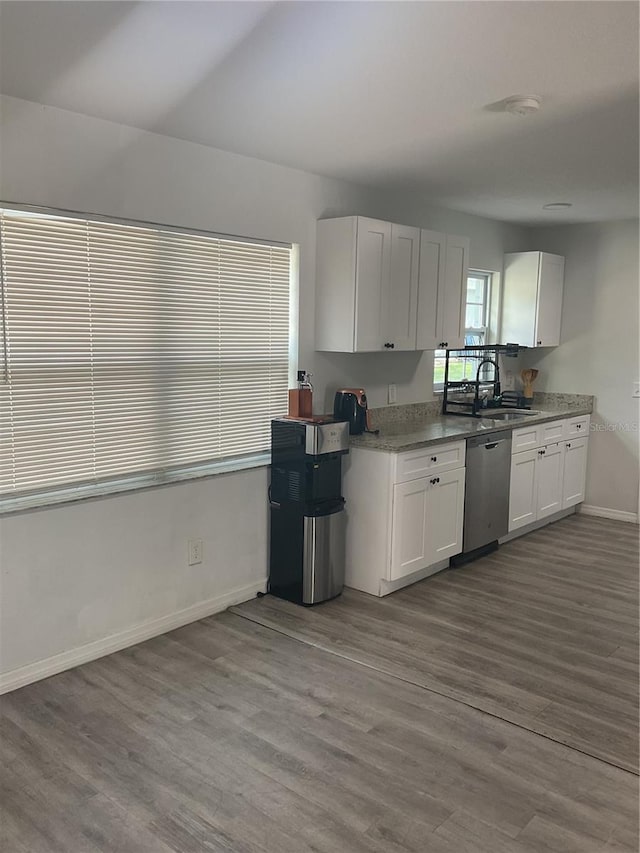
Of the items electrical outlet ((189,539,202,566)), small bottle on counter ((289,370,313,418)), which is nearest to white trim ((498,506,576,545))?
small bottle on counter ((289,370,313,418))

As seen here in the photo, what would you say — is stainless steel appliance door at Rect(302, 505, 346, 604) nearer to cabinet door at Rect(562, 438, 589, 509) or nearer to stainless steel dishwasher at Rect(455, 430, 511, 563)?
stainless steel dishwasher at Rect(455, 430, 511, 563)

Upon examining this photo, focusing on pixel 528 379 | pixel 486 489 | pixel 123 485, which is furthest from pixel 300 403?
pixel 528 379

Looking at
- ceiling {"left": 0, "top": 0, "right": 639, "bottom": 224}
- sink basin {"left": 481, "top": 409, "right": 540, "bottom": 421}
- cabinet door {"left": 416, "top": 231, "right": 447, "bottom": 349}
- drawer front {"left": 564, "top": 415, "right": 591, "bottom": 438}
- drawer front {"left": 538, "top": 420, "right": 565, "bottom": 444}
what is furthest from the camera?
drawer front {"left": 564, "top": 415, "right": 591, "bottom": 438}

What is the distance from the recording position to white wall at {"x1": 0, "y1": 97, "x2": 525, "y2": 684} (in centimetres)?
294

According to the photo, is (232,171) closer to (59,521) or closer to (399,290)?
(399,290)

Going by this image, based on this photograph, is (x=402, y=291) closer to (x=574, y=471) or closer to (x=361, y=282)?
(x=361, y=282)

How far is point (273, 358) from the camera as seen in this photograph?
4059mm

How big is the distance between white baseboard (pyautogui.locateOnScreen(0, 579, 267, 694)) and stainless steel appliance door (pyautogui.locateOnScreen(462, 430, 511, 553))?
4.73 ft

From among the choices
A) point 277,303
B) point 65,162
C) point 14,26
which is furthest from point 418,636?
point 14,26

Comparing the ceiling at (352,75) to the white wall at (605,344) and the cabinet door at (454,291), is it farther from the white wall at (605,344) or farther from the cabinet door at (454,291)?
the white wall at (605,344)

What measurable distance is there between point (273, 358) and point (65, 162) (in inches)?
60.1

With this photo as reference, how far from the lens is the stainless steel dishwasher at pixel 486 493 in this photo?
179 inches

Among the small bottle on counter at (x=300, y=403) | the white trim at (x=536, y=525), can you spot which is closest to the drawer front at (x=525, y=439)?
the white trim at (x=536, y=525)

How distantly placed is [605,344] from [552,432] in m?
1.04
